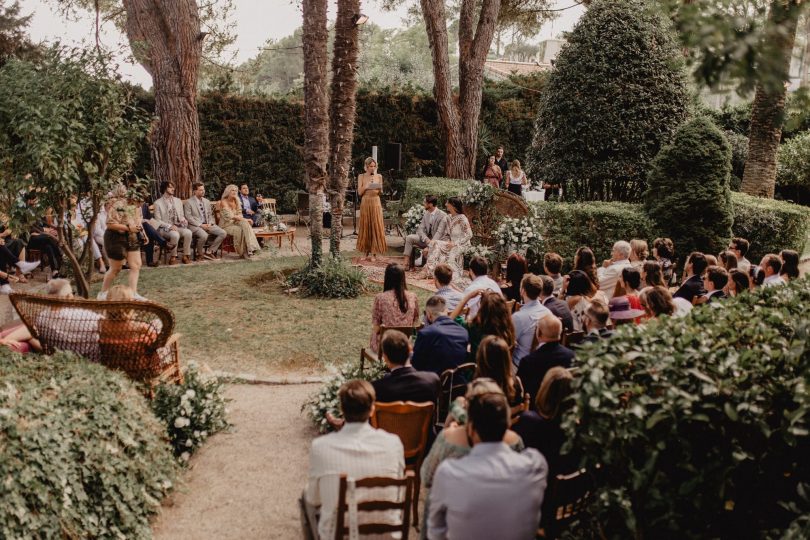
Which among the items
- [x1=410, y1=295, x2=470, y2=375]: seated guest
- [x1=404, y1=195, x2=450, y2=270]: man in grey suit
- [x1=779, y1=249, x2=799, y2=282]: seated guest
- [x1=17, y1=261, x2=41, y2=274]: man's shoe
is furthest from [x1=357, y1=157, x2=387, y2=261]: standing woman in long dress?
[x1=410, y1=295, x2=470, y2=375]: seated guest

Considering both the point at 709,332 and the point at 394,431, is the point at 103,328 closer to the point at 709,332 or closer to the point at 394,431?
the point at 394,431

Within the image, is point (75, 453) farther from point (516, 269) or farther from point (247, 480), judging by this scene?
point (516, 269)

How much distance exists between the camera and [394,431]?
415 centimetres

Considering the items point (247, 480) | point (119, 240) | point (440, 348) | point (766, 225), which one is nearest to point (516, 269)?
point (440, 348)

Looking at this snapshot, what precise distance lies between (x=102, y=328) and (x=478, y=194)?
8.01 metres

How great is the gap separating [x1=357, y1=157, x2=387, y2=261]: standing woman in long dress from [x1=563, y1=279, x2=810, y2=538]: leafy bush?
9.28 m

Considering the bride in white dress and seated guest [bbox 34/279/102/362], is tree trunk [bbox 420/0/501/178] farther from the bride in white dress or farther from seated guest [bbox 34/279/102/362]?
seated guest [bbox 34/279/102/362]

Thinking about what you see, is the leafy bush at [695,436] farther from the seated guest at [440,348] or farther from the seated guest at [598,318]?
the seated guest at [440,348]

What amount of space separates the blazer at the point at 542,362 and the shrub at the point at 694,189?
705 centimetres

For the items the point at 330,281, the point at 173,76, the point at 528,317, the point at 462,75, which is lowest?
the point at 330,281

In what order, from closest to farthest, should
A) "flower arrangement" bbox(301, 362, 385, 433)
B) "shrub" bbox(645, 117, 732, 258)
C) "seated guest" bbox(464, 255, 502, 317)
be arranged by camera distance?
"flower arrangement" bbox(301, 362, 385, 433)
"seated guest" bbox(464, 255, 502, 317)
"shrub" bbox(645, 117, 732, 258)

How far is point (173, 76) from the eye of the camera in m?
13.6

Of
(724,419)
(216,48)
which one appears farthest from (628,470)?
(216,48)

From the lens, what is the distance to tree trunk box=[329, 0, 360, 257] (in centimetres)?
986
